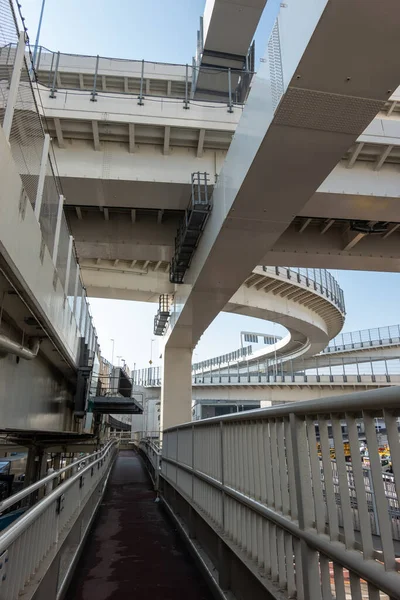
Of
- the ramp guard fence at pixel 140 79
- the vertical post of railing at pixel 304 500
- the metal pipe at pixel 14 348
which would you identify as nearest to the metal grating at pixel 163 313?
the ramp guard fence at pixel 140 79

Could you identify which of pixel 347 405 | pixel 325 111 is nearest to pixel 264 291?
pixel 325 111

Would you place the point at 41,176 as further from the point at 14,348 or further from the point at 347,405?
the point at 347,405

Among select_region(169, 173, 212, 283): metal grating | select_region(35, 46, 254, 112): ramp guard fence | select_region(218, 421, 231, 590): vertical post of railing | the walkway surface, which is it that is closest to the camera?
select_region(218, 421, 231, 590): vertical post of railing

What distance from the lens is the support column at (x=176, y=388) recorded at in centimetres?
1584

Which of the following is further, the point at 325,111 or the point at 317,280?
the point at 317,280

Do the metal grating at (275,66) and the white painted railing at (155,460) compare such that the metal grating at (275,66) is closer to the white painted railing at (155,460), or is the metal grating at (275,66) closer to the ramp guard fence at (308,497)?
the ramp guard fence at (308,497)

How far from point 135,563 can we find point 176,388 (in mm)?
11265

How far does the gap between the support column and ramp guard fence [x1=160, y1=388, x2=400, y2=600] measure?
1191 cm

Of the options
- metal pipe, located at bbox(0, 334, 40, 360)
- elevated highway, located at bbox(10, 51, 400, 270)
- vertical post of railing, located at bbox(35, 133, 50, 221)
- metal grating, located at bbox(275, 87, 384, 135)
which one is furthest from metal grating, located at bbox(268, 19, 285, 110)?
metal pipe, located at bbox(0, 334, 40, 360)

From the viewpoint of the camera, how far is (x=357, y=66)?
392 cm

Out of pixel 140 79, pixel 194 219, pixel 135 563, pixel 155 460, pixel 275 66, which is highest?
pixel 140 79

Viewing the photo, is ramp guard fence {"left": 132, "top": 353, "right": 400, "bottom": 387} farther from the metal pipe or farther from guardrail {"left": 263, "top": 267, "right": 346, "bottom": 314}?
the metal pipe

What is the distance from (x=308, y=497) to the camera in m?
2.15

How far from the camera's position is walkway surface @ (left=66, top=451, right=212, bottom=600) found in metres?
4.01
